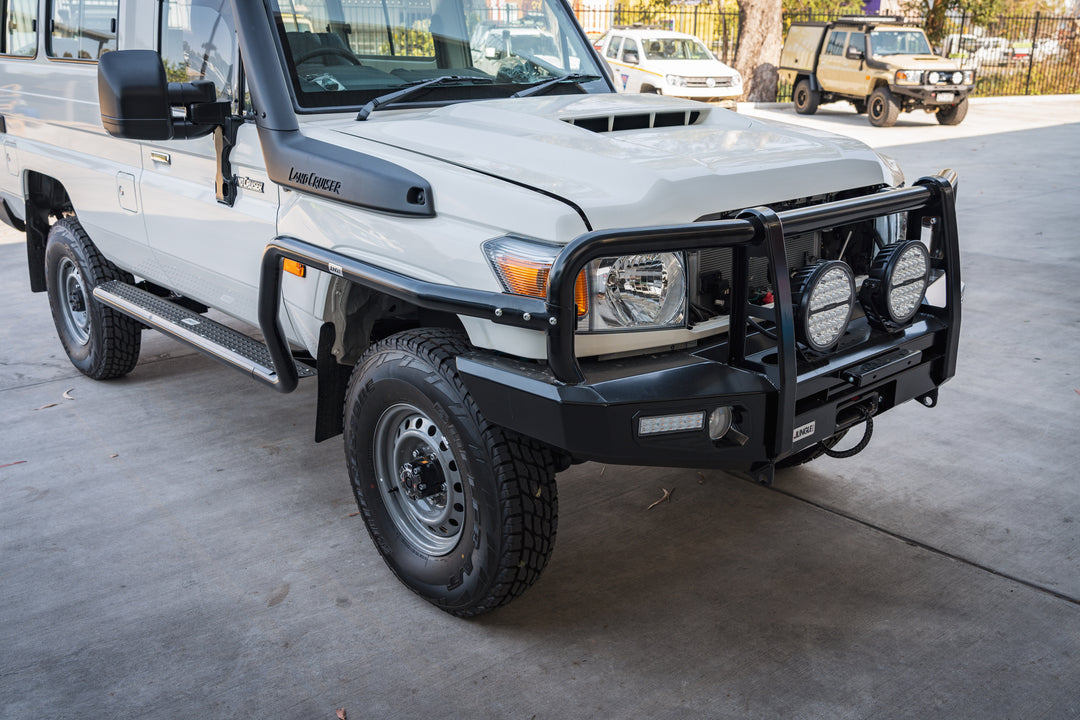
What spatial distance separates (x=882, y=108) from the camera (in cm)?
1806

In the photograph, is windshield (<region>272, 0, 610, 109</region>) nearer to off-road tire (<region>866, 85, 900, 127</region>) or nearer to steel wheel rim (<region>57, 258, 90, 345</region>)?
steel wheel rim (<region>57, 258, 90, 345</region>)

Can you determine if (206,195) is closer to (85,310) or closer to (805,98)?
(85,310)

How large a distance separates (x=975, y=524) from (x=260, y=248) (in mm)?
2987

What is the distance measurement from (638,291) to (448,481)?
→ 886 millimetres

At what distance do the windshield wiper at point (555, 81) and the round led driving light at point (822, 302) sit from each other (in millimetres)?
1599

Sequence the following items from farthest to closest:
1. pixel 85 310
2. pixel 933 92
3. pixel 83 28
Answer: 1. pixel 933 92
2. pixel 85 310
3. pixel 83 28

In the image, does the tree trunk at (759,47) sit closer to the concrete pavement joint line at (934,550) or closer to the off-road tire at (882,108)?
the off-road tire at (882,108)

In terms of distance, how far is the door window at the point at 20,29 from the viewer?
511 centimetres

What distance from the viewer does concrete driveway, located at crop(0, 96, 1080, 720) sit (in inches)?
111

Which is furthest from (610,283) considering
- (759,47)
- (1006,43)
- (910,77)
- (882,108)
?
(1006,43)

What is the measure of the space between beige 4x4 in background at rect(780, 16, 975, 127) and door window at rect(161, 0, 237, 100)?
16.3m

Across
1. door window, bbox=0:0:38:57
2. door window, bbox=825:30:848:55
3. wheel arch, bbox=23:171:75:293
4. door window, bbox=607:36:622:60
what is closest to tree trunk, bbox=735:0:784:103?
door window, bbox=825:30:848:55

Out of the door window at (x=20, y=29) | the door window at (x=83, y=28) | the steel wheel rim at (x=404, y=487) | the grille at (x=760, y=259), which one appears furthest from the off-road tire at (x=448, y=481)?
the door window at (x=20, y=29)

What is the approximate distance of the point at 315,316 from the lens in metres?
3.44
